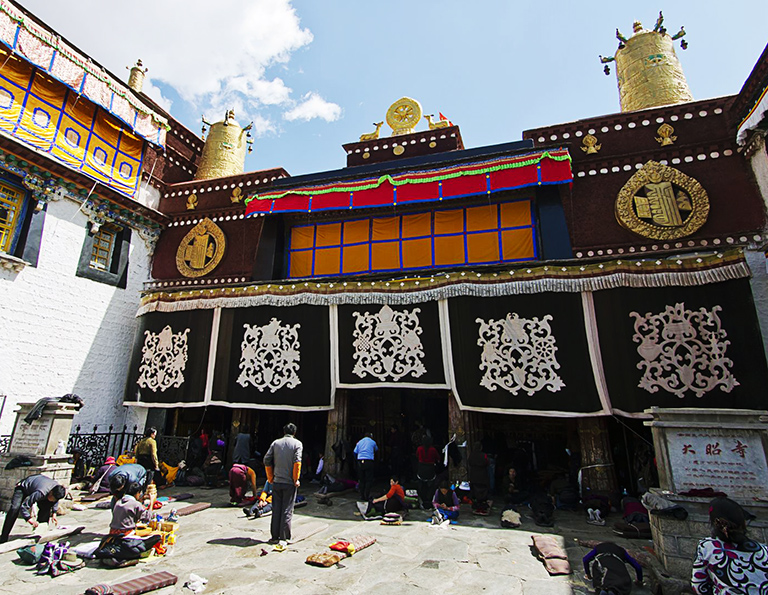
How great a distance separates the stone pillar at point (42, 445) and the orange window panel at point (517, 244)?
10241 millimetres

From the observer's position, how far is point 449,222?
36.8 feet

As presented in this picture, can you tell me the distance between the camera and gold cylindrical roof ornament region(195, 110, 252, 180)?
1568 cm

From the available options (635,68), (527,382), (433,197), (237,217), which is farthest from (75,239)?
(635,68)

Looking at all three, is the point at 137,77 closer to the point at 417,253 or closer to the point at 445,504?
the point at 417,253

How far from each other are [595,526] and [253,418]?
892 cm

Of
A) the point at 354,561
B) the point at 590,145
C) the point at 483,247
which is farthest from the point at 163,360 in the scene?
the point at 590,145

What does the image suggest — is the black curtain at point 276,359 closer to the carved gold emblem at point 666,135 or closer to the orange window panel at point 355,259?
the orange window panel at point 355,259

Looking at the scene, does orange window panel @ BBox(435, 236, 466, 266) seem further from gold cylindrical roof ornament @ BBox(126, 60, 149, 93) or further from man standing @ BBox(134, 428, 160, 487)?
gold cylindrical roof ornament @ BBox(126, 60, 149, 93)

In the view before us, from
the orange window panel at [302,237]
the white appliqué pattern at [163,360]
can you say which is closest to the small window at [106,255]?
the white appliqué pattern at [163,360]

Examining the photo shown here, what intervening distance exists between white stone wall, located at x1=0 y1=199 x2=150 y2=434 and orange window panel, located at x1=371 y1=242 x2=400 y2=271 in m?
7.63

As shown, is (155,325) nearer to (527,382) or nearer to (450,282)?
(450,282)

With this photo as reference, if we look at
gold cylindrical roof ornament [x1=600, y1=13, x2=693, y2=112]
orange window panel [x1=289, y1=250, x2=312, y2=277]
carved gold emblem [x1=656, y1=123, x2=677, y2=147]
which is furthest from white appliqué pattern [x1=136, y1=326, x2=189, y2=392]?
gold cylindrical roof ornament [x1=600, y1=13, x2=693, y2=112]

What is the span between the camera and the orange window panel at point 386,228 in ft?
38.0

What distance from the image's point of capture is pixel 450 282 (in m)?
9.45
